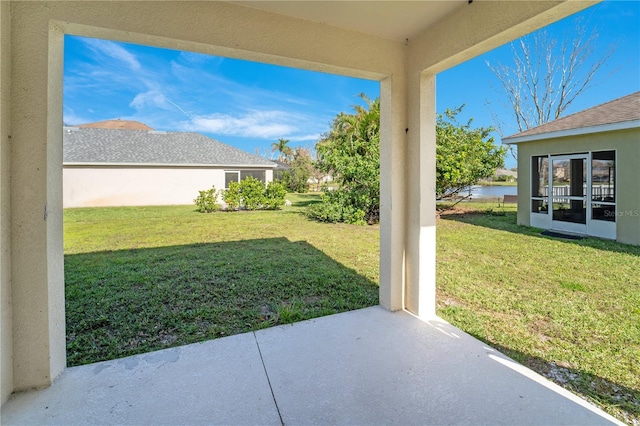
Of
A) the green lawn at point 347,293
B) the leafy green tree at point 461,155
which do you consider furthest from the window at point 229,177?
the leafy green tree at point 461,155

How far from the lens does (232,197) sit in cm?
1392

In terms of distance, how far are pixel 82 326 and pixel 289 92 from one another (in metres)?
23.8

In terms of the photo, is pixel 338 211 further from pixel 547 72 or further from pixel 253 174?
pixel 547 72

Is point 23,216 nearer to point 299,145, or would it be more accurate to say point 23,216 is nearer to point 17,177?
point 17,177

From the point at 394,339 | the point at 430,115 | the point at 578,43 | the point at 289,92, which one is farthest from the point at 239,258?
the point at 289,92

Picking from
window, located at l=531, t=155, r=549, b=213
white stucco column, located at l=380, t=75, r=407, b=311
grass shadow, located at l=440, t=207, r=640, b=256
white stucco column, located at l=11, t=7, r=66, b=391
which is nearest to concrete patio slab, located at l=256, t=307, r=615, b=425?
white stucco column, located at l=380, t=75, r=407, b=311

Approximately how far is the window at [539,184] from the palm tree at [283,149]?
33.7 meters

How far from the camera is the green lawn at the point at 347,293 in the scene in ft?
8.94

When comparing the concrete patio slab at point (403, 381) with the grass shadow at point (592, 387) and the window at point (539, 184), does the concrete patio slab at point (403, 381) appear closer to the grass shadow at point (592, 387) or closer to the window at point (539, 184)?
the grass shadow at point (592, 387)

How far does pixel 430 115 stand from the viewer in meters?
3.12

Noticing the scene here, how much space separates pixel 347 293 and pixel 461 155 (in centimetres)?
869

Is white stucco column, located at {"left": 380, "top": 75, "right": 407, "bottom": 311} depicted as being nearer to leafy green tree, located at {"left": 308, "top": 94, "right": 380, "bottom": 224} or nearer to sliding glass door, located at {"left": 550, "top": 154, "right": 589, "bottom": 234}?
leafy green tree, located at {"left": 308, "top": 94, "right": 380, "bottom": 224}

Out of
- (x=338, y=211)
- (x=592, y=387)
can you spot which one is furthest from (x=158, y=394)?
(x=338, y=211)

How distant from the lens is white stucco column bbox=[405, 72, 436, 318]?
3.10 meters
